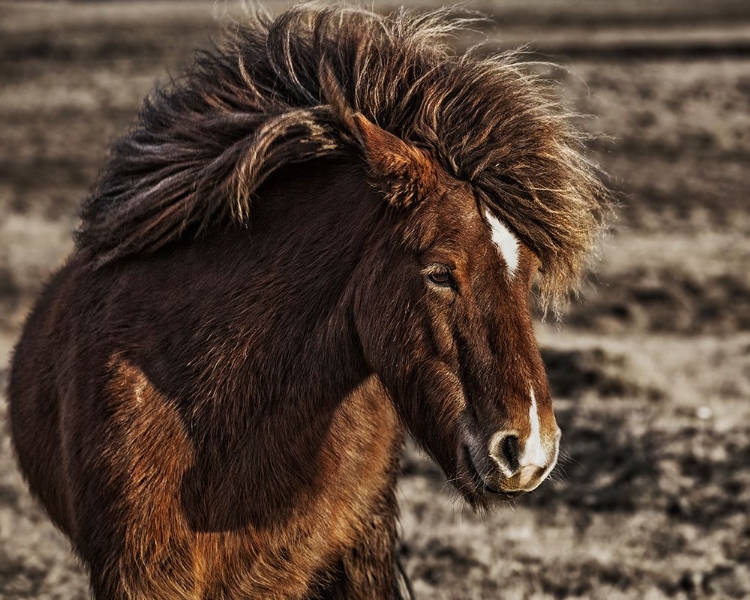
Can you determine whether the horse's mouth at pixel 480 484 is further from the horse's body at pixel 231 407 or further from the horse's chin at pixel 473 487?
the horse's body at pixel 231 407

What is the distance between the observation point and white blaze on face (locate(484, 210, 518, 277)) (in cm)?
320

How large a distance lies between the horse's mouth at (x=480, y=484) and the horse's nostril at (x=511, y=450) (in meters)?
0.12

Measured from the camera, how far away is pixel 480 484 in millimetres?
3172

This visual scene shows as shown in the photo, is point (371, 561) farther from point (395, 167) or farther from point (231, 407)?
point (395, 167)

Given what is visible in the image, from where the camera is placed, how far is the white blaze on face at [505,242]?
3.20 metres

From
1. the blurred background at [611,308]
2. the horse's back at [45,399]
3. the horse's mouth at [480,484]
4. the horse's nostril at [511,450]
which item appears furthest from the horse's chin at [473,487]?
the horse's back at [45,399]

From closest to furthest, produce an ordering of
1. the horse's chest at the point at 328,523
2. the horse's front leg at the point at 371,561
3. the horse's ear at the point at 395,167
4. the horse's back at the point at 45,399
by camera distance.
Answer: the horse's ear at the point at 395,167 < the horse's chest at the point at 328,523 < the horse's front leg at the point at 371,561 < the horse's back at the point at 45,399

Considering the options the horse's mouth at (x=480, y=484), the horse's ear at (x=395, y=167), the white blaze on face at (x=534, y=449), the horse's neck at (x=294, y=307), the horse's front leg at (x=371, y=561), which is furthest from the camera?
the horse's front leg at (x=371, y=561)

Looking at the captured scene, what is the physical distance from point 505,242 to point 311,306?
0.77m

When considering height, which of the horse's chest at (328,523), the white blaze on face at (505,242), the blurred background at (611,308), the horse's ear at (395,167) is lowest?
the blurred background at (611,308)

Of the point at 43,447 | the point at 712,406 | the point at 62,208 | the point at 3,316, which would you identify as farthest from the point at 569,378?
the point at 62,208

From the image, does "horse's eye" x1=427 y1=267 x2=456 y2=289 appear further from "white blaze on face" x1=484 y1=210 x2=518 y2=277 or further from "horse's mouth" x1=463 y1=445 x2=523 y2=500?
"horse's mouth" x1=463 y1=445 x2=523 y2=500

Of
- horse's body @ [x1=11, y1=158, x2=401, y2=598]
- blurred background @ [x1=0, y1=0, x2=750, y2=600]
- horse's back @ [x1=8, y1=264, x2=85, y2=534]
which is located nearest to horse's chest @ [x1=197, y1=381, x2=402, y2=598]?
horse's body @ [x1=11, y1=158, x2=401, y2=598]

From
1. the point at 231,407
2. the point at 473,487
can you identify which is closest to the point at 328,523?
the point at 231,407
